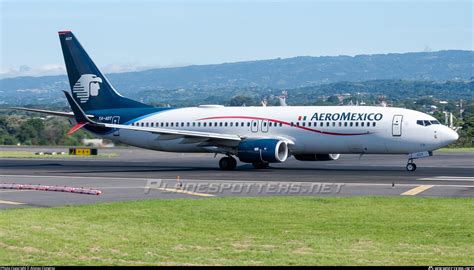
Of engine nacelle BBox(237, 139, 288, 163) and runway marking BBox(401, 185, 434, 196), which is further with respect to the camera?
engine nacelle BBox(237, 139, 288, 163)

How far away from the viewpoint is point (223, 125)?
55344mm

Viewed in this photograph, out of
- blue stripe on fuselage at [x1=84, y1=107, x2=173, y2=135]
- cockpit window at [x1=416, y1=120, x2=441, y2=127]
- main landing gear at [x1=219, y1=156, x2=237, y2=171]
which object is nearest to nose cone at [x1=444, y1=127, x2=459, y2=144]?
cockpit window at [x1=416, y1=120, x2=441, y2=127]

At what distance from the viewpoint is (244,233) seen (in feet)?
77.9

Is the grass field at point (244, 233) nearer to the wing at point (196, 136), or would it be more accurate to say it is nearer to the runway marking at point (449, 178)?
the runway marking at point (449, 178)

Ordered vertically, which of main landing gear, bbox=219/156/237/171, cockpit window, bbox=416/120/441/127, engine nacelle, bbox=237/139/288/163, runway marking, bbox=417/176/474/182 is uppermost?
cockpit window, bbox=416/120/441/127

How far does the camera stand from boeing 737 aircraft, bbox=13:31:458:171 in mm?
49812

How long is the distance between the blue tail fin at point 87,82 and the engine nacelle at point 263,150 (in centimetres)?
1030

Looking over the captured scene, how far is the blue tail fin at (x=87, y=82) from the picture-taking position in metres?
59.2

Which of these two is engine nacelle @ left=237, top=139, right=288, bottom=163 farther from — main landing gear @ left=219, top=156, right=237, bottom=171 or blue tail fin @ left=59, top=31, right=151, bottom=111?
blue tail fin @ left=59, top=31, right=151, bottom=111

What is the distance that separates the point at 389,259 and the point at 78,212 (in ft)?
38.7

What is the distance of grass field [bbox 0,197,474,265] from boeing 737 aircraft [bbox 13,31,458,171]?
60.6ft

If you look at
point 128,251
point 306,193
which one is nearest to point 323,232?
point 128,251

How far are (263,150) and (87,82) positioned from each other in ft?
48.4

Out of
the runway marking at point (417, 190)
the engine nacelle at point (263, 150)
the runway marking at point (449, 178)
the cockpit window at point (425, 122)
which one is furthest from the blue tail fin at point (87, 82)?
the runway marking at point (417, 190)
